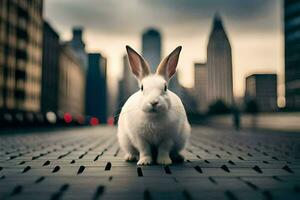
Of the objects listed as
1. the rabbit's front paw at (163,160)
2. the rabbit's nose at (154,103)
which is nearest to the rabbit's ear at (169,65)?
the rabbit's nose at (154,103)

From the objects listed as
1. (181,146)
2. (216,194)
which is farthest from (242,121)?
(216,194)

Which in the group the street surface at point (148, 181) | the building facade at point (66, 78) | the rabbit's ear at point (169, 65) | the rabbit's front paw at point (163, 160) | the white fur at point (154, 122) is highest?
the building facade at point (66, 78)

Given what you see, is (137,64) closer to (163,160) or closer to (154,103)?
(154,103)

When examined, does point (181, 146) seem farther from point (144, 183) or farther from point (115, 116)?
point (144, 183)

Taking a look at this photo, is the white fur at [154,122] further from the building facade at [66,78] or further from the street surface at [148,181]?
the building facade at [66,78]

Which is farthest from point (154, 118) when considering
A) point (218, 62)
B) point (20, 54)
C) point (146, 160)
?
point (20, 54)

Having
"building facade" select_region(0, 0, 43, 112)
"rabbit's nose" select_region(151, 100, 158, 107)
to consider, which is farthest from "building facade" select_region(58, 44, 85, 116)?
"rabbit's nose" select_region(151, 100, 158, 107)
